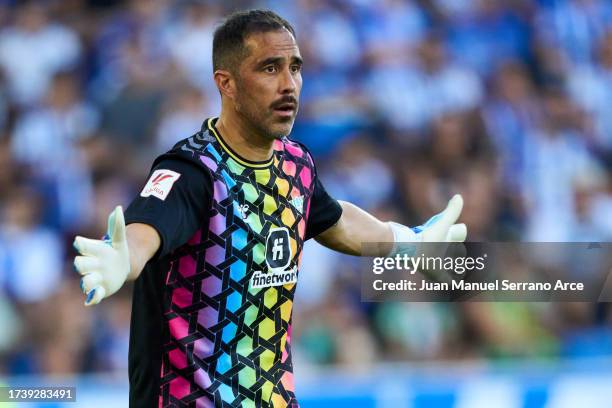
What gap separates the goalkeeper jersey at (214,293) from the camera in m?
4.03

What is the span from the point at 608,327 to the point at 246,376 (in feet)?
19.4

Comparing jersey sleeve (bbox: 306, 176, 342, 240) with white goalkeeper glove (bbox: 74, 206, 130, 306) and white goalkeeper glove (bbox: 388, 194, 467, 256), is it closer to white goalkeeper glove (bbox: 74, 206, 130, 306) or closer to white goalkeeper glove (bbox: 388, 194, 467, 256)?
white goalkeeper glove (bbox: 388, 194, 467, 256)

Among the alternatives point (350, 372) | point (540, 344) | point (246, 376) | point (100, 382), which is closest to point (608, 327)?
point (540, 344)

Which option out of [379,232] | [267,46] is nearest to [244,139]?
[267,46]

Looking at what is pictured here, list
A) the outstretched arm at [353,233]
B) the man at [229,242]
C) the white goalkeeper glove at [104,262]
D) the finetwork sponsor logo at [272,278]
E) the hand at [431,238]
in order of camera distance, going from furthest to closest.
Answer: the hand at [431,238]
the outstretched arm at [353,233]
the finetwork sponsor logo at [272,278]
the man at [229,242]
the white goalkeeper glove at [104,262]

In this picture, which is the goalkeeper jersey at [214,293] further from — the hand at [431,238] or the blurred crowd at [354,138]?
the blurred crowd at [354,138]

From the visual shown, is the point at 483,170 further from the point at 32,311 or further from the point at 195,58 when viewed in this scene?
the point at 32,311

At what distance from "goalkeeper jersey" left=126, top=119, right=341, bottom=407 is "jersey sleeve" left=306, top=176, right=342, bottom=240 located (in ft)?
1.14

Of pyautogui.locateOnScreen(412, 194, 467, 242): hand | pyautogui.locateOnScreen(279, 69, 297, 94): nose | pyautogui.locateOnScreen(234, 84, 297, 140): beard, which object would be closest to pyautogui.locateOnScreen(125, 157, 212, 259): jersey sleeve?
pyautogui.locateOnScreen(234, 84, 297, 140): beard

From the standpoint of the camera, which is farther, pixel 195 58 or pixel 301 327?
pixel 195 58

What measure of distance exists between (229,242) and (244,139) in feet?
1.49

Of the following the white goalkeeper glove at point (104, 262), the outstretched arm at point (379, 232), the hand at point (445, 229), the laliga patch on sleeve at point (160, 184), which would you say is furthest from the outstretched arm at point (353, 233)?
the white goalkeeper glove at point (104, 262)

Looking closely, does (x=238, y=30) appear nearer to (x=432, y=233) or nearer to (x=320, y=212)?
(x=320, y=212)

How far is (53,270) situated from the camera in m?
9.10
